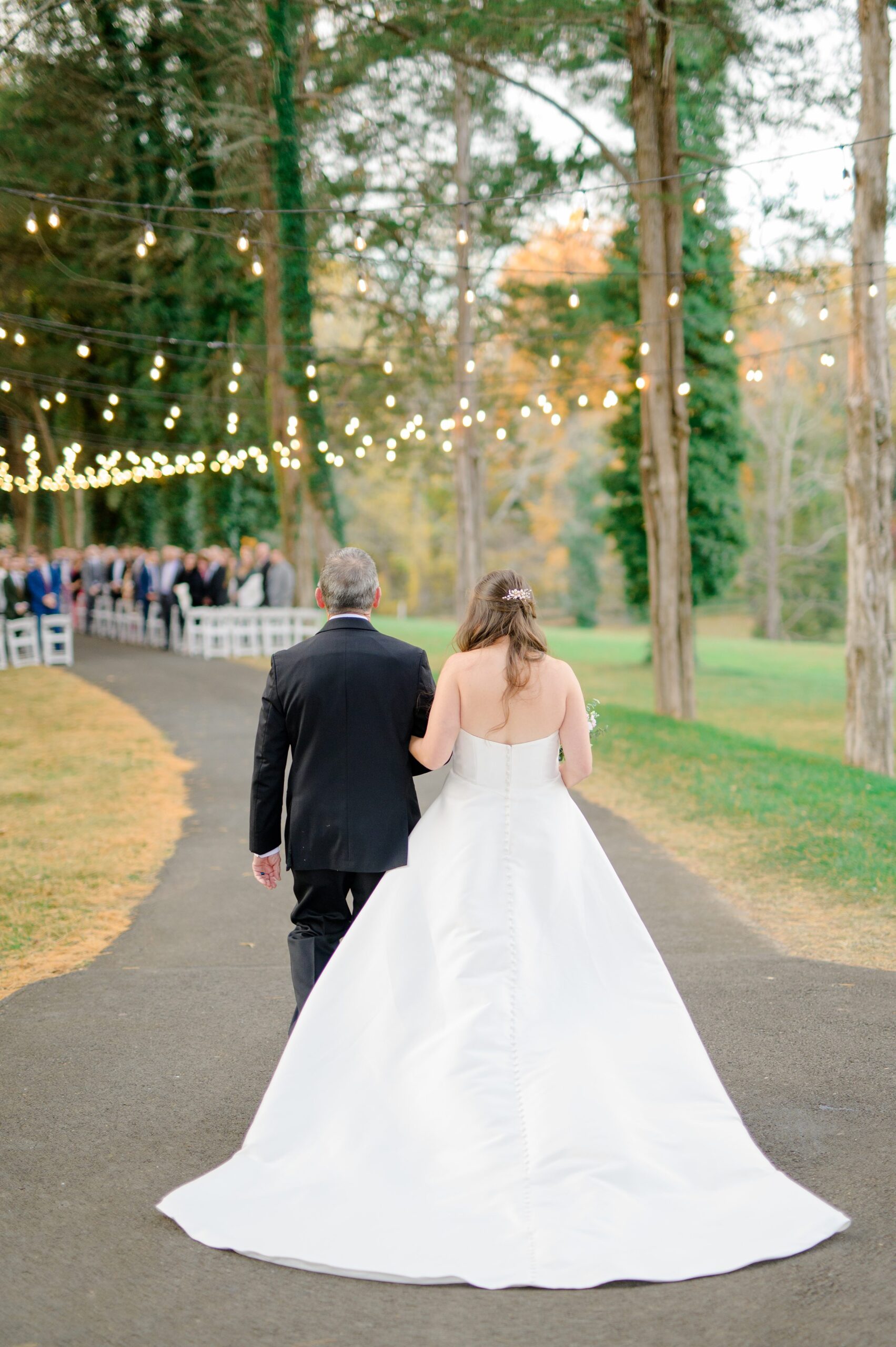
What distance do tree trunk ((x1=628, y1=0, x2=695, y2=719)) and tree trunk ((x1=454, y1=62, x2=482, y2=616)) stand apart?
9496mm

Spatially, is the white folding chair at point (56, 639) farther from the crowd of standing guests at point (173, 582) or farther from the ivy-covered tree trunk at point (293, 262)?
the ivy-covered tree trunk at point (293, 262)

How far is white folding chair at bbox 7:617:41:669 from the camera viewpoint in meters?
23.0

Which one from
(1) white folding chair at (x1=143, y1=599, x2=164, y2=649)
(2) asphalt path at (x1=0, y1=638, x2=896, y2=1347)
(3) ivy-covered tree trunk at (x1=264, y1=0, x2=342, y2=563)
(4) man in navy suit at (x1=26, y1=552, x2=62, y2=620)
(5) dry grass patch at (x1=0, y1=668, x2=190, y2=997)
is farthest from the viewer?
(1) white folding chair at (x1=143, y1=599, x2=164, y2=649)

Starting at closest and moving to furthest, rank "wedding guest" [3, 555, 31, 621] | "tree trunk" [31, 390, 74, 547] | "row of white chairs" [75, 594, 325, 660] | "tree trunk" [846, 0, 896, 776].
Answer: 1. "tree trunk" [846, 0, 896, 776]
2. "wedding guest" [3, 555, 31, 621]
3. "row of white chairs" [75, 594, 325, 660]
4. "tree trunk" [31, 390, 74, 547]

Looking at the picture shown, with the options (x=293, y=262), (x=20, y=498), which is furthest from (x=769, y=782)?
(x=20, y=498)

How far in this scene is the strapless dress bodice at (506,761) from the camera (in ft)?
13.8

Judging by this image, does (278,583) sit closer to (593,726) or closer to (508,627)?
(593,726)

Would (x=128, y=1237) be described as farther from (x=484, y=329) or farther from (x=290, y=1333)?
(x=484, y=329)

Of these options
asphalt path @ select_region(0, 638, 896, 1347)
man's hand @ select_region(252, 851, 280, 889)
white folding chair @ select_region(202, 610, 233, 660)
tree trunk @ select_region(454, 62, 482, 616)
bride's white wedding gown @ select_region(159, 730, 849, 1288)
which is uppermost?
tree trunk @ select_region(454, 62, 482, 616)

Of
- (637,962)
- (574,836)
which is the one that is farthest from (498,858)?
(637,962)

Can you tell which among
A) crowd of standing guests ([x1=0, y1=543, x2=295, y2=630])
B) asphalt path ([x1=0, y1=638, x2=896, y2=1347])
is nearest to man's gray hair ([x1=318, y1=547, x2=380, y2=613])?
asphalt path ([x1=0, y1=638, x2=896, y2=1347])

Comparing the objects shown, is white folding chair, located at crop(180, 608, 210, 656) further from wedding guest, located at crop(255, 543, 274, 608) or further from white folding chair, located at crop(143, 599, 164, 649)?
white folding chair, located at crop(143, 599, 164, 649)

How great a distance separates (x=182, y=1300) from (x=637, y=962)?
5.90ft

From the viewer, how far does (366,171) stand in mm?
Result: 27406
